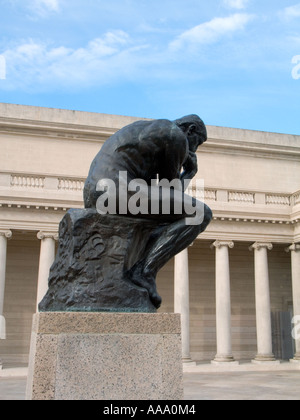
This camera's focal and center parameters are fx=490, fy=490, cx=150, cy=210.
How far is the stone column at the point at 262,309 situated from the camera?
2972 cm

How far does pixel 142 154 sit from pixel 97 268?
1.49 metres

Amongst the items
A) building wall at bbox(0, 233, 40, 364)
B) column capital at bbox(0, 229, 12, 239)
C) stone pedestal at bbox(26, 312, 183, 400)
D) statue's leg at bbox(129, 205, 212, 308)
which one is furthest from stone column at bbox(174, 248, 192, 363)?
stone pedestal at bbox(26, 312, 183, 400)

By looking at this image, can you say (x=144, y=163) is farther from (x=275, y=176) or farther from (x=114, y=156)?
(x=275, y=176)

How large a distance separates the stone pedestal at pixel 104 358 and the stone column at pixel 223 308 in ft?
80.6

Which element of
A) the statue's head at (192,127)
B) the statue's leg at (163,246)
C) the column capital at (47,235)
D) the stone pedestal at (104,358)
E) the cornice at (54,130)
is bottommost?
the stone pedestal at (104,358)

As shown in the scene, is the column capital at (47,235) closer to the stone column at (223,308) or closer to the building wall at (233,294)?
the building wall at (233,294)

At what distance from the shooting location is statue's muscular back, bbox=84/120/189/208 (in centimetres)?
588

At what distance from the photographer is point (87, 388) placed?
4980mm

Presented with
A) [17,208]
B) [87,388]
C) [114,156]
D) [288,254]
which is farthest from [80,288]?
[288,254]

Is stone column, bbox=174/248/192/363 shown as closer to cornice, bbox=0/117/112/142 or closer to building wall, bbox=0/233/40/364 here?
building wall, bbox=0/233/40/364

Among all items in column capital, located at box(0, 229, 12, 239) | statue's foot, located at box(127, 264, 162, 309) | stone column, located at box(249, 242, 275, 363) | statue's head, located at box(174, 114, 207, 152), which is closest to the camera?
statue's foot, located at box(127, 264, 162, 309)

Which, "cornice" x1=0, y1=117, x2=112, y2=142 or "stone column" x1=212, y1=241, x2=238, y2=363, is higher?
"cornice" x1=0, y1=117, x2=112, y2=142

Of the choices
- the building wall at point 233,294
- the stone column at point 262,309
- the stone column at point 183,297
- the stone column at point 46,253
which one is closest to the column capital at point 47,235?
the stone column at point 46,253

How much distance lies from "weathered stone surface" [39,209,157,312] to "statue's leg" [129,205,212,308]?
0.52ft
